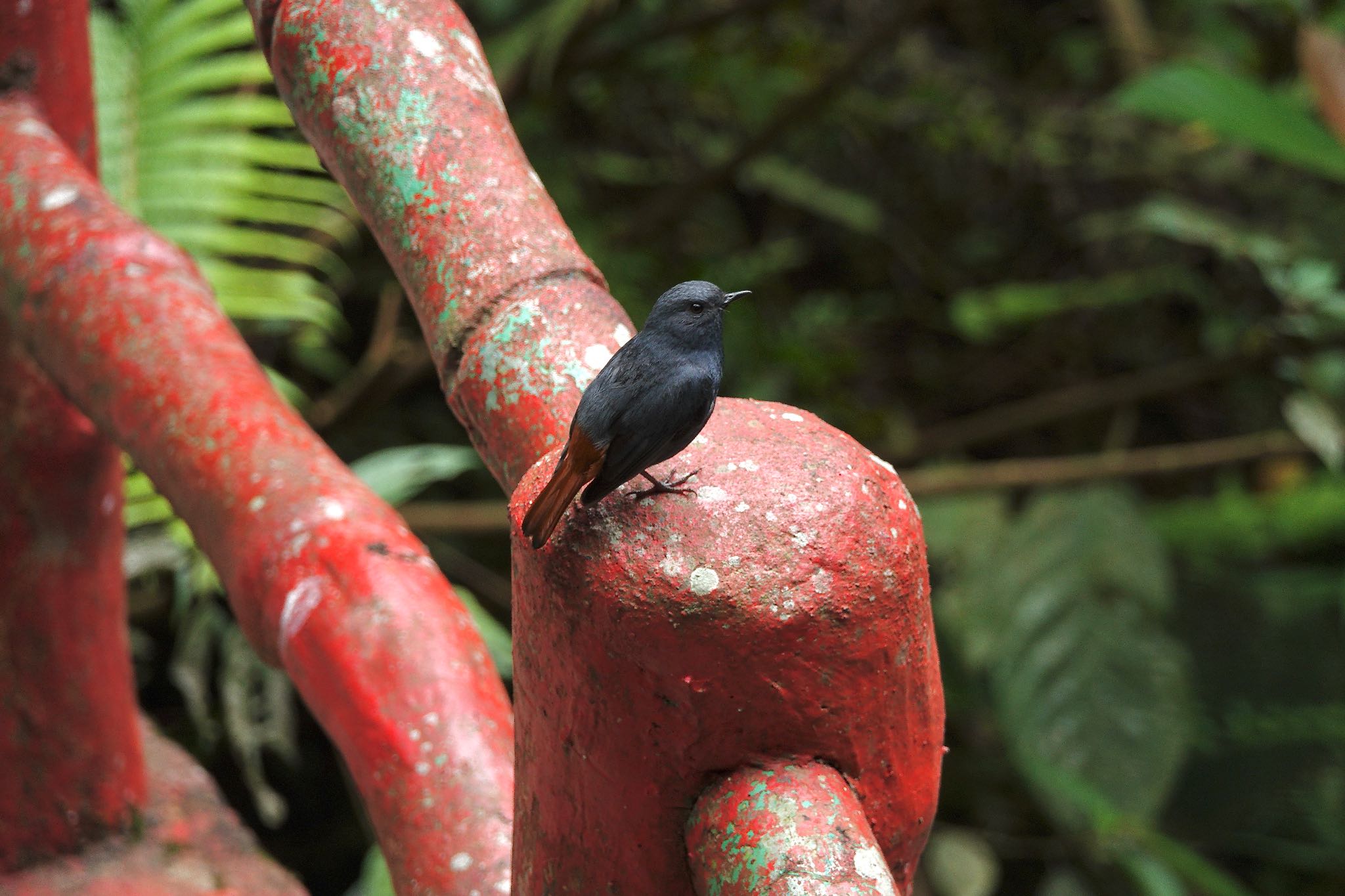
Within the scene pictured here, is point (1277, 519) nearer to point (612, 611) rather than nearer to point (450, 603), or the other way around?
point (450, 603)

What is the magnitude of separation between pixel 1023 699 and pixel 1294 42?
1489 mm

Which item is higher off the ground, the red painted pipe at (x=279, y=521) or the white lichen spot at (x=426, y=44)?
the white lichen spot at (x=426, y=44)

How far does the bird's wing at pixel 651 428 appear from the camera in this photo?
1.69ft

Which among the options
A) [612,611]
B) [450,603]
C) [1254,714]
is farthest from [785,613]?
[1254,714]

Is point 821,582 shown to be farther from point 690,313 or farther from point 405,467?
point 405,467

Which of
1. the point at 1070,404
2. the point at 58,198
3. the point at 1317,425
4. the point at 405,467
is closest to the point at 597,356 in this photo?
the point at 58,198

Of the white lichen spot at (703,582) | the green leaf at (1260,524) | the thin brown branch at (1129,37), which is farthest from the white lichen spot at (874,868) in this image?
the thin brown branch at (1129,37)

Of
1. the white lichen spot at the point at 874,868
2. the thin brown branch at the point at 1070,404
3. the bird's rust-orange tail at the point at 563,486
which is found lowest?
the thin brown branch at the point at 1070,404

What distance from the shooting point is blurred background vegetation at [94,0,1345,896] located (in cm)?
181

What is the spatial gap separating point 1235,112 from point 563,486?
1564mm

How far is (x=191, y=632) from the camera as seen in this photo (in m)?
1.63

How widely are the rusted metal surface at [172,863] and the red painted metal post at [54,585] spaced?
0.02m

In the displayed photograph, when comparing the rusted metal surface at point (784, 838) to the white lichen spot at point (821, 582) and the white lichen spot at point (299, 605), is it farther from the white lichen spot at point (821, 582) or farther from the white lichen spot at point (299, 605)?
the white lichen spot at point (299, 605)

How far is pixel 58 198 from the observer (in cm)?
88
